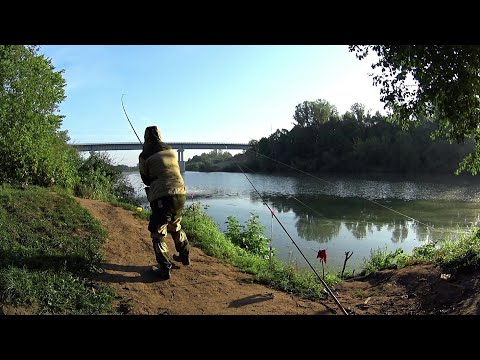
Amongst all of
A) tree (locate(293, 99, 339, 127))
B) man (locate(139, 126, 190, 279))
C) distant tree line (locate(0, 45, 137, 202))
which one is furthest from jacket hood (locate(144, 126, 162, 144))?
tree (locate(293, 99, 339, 127))

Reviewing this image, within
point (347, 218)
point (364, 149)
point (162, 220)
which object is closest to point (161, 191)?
point (162, 220)

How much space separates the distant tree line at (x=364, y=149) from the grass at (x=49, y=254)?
42.8 meters

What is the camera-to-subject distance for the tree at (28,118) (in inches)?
339

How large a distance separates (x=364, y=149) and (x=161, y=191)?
57.0 metres

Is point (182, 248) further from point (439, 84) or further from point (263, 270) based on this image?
point (439, 84)

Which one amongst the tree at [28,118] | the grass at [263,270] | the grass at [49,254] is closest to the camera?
the grass at [49,254]

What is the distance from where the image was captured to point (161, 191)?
5500mm

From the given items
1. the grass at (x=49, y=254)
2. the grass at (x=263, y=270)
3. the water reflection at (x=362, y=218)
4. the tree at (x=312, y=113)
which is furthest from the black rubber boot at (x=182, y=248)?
the tree at (x=312, y=113)

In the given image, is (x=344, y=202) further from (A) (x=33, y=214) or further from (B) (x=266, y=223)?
(A) (x=33, y=214)

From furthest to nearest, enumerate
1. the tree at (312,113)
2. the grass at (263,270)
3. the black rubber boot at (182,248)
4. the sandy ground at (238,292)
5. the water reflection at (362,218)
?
the tree at (312,113)
the water reflection at (362,218)
the black rubber boot at (182,248)
the grass at (263,270)
the sandy ground at (238,292)

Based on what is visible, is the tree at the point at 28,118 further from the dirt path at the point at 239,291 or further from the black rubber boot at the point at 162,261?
the black rubber boot at the point at 162,261

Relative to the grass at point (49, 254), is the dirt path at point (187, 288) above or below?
below

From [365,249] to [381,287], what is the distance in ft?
26.9
